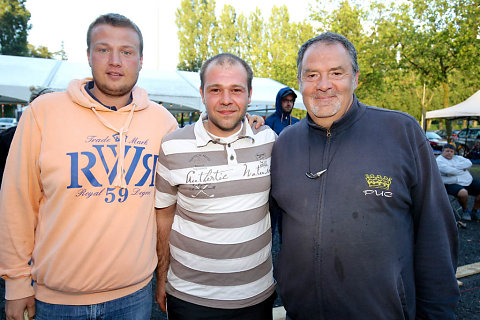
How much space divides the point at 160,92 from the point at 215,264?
7.06 m

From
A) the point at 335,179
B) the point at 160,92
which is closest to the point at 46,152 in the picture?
the point at 335,179

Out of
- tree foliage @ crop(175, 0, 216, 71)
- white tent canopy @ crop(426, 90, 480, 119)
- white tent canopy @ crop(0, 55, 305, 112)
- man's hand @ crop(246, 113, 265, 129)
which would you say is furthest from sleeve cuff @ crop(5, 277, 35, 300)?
tree foliage @ crop(175, 0, 216, 71)

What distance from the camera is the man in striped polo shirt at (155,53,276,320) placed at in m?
1.99

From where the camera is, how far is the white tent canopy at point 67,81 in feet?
23.3

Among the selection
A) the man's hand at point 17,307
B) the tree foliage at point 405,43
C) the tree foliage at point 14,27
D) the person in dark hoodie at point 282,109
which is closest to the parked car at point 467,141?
the tree foliage at point 405,43

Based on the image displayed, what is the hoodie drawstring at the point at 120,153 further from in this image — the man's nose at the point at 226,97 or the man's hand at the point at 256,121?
the man's hand at the point at 256,121

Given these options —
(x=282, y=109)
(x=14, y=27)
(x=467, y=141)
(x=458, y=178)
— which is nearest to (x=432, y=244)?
(x=282, y=109)

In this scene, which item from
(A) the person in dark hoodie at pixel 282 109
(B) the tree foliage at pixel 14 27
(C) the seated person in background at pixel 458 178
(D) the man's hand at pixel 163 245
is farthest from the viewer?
(B) the tree foliage at pixel 14 27

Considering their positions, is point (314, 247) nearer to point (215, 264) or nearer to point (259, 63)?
point (215, 264)

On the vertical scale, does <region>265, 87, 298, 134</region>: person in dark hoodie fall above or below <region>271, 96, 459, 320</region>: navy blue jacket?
above

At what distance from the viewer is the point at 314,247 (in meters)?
1.77

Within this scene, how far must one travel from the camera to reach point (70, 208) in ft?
5.82

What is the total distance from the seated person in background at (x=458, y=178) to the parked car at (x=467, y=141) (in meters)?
11.4

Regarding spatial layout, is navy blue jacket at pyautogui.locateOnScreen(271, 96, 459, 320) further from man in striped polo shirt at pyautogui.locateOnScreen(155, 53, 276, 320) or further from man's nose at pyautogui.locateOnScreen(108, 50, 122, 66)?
man's nose at pyautogui.locateOnScreen(108, 50, 122, 66)
